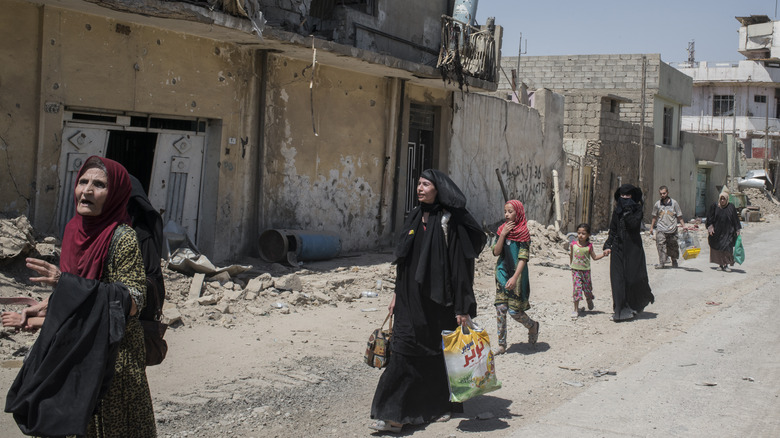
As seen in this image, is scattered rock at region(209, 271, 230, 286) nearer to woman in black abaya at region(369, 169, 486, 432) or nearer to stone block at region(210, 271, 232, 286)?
stone block at region(210, 271, 232, 286)

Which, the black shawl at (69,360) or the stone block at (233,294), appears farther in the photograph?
the stone block at (233,294)

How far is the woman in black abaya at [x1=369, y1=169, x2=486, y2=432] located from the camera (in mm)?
4875

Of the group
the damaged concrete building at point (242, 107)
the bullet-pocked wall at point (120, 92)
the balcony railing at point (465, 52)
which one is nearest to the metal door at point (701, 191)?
the damaged concrete building at point (242, 107)

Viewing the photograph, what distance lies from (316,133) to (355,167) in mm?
1308

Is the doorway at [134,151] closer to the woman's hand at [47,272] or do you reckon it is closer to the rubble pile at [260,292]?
the rubble pile at [260,292]

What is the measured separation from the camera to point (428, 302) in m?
4.98

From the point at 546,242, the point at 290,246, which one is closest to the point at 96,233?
the point at 290,246

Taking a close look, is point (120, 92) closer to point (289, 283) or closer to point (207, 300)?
point (207, 300)

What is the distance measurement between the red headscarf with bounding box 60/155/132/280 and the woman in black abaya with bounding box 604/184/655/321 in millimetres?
6940

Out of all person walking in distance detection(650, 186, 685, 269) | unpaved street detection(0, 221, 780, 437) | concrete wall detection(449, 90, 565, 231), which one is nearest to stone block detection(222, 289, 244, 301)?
unpaved street detection(0, 221, 780, 437)

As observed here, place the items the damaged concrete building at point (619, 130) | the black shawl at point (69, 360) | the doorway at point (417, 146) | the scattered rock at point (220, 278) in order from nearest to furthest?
the black shawl at point (69, 360)
the scattered rock at point (220, 278)
the doorway at point (417, 146)
the damaged concrete building at point (619, 130)

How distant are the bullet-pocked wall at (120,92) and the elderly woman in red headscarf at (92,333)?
5.80 metres

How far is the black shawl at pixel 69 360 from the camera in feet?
9.48

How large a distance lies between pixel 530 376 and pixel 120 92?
19.2 feet
